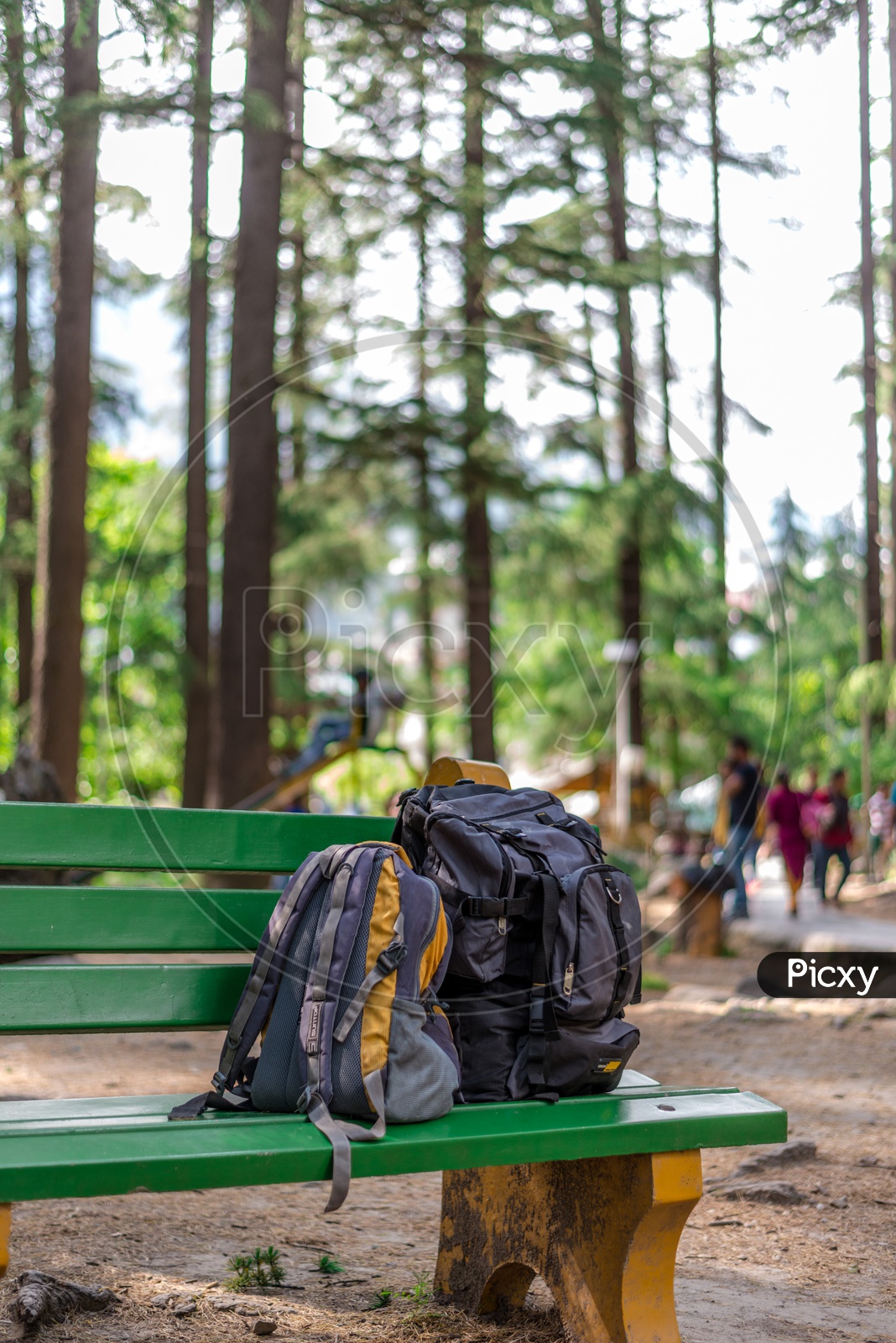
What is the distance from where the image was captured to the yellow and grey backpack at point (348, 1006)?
2.01 metres

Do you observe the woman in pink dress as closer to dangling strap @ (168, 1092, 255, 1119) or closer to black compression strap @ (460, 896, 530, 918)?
black compression strap @ (460, 896, 530, 918)

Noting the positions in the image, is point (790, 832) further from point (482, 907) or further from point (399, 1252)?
point (482, 907)

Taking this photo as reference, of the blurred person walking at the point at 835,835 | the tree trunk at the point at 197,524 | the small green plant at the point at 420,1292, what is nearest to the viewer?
the small green plant at the point at 420,1292

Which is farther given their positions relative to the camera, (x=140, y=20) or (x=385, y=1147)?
(x=140, y=20)

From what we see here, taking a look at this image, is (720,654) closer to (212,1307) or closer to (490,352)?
Answer: (490,352)

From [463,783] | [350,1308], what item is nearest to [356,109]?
[463,783]

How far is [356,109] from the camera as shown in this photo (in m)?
8.77

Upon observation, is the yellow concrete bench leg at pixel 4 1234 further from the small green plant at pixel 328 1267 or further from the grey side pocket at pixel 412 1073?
the small green plant at pixel 328 1267

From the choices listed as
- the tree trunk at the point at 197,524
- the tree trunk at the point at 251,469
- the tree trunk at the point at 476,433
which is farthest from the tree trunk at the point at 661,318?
the tree trunk at the point at 251,469

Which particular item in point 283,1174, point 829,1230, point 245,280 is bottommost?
point 829,1230

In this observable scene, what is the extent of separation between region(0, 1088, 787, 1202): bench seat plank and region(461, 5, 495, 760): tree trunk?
8847mm

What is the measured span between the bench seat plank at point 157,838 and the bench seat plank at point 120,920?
6 cm

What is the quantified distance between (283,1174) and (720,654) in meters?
18.0

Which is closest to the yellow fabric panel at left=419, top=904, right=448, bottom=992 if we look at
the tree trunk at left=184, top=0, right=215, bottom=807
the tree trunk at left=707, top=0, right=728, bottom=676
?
the tree trunk at left=184, top=0, right=215, bottom=807
